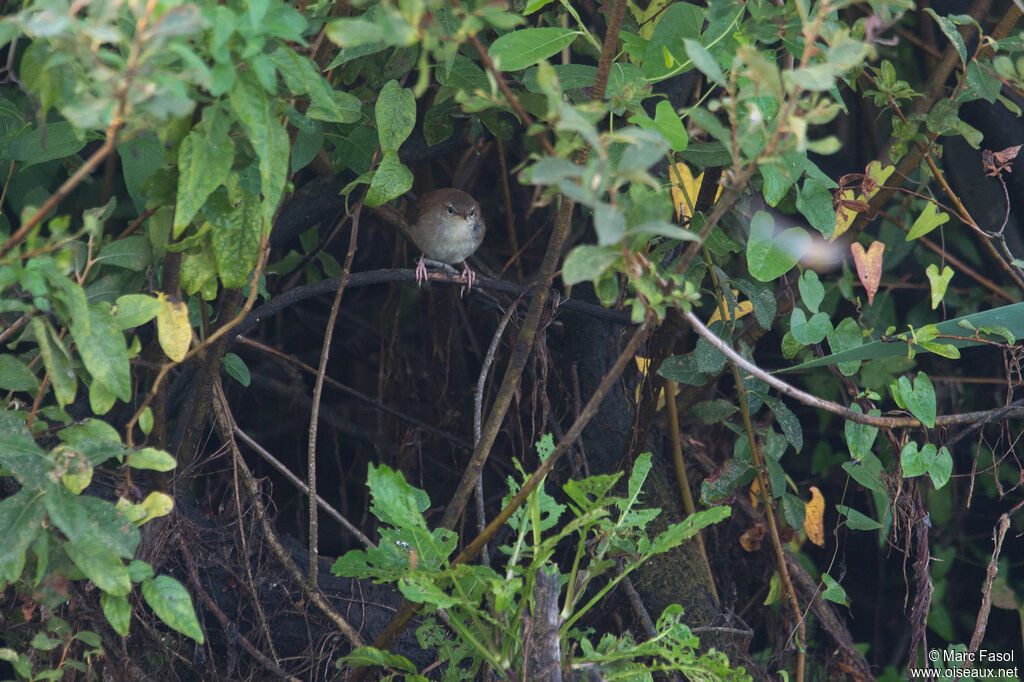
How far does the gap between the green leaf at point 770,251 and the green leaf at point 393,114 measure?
2.63ft

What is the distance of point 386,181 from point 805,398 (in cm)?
104

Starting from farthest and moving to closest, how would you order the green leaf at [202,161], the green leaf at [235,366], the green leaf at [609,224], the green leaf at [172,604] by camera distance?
the green leaf at [235,366] < the green leaf at [172,604] < the green leaf at [202,161] < the green leaf at [609,224]

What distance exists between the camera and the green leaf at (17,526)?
160cm

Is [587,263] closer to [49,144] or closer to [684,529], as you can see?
[684,529]

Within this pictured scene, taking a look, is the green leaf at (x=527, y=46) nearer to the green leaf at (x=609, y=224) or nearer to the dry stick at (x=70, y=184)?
the green leaf at (x=609, y=224)

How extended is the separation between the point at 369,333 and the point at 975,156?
237cm

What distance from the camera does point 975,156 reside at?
11.0 ft

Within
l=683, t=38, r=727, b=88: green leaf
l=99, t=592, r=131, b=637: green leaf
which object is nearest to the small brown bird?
l=99, t=592, r=131, b=637: green leaf

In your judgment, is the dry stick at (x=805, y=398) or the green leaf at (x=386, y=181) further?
the green leaf at (x=386, y=181)

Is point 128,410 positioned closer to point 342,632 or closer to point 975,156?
point 342,632

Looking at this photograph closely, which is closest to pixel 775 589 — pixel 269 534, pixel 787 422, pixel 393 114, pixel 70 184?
pixel 787 422

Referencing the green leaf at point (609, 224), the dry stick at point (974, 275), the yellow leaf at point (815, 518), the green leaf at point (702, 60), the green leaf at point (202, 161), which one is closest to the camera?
the green leaf at point (609, 224)

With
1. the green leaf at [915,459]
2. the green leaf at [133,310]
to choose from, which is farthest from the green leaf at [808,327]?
the green leaf at [133,310]

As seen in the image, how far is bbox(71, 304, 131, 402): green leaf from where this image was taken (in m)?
1.65
